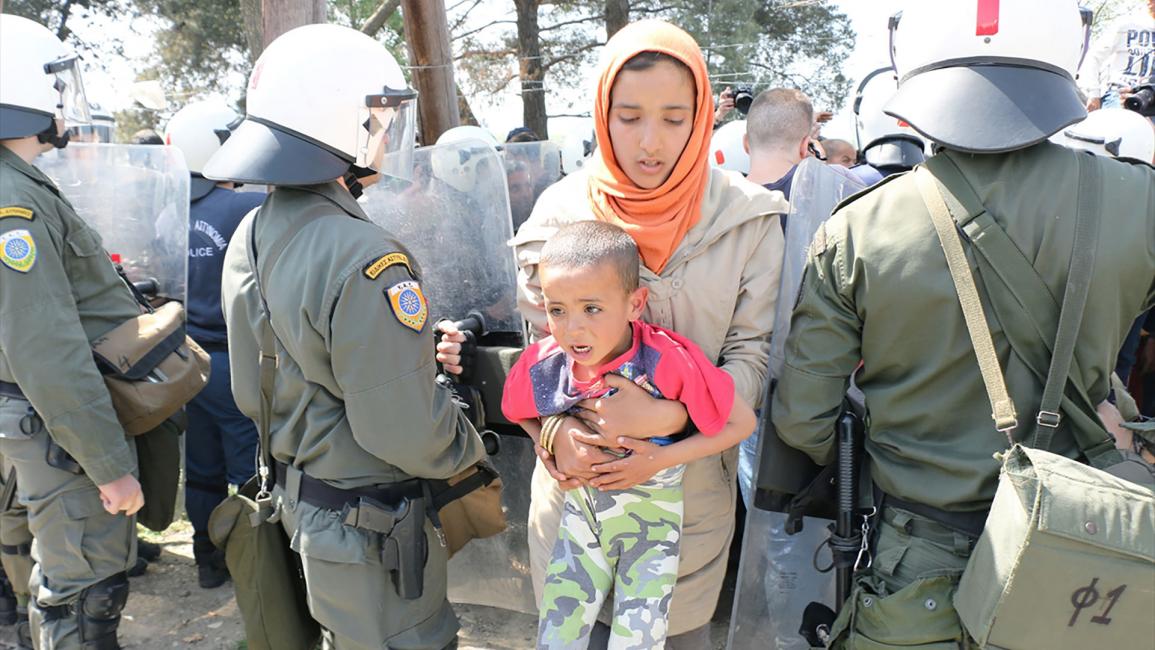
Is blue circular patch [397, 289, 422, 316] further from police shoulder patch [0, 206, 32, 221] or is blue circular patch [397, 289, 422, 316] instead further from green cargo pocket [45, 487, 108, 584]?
green cargo pocket [45, 487, 108, 584]

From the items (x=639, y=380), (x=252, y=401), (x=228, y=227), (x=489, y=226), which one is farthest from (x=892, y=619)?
(x=228, y=227)

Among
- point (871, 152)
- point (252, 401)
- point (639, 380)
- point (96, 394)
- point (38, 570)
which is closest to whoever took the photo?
point (639, 380)

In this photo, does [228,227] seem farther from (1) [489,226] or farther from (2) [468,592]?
(2) [468,592]

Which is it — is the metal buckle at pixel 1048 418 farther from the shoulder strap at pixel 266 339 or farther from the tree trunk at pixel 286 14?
the tree trunk at pixel 286 14

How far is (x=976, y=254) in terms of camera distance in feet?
5.41

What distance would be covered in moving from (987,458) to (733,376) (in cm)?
55

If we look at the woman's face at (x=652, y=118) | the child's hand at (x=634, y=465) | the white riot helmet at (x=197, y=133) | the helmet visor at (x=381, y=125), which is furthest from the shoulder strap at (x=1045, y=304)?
the white riot helmet at (x=197, y=133)

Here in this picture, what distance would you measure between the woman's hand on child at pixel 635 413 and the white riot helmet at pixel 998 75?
77 cm

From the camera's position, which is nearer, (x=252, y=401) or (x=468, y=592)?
(x=252, y=401)

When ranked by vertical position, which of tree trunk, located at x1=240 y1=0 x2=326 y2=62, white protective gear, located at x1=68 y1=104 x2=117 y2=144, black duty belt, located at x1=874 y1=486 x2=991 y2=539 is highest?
tree trunk, located at x1=240 y1=0 x2=326 y2=62

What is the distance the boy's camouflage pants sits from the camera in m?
1.87

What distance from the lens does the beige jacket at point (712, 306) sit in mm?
1961

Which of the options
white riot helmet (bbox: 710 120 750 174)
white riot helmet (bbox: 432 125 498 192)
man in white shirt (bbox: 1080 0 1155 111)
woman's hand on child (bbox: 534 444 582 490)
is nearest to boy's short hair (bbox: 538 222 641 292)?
woman's hand on child (bbox: 534 444 582 490)

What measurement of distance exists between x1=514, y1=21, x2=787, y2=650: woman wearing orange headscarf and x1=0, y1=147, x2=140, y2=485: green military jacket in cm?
145
